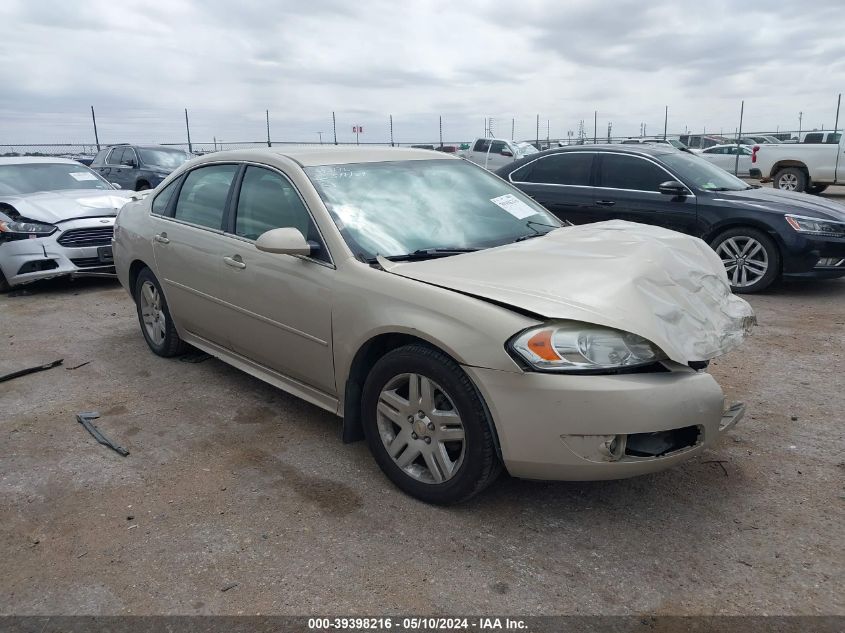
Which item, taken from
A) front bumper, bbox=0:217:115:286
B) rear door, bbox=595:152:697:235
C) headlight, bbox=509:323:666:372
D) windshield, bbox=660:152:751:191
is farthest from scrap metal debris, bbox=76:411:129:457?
windshield, bbox=660:152:751:191

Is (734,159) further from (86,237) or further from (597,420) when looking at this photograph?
(597,420)

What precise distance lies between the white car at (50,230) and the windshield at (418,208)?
16.6ft

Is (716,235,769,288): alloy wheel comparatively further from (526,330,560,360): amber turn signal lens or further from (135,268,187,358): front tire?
(135,268,187,358): front tire

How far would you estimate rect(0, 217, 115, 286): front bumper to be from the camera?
24.5ft

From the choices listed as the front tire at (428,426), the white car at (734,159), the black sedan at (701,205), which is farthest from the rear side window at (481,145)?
the front tire at (428,426)

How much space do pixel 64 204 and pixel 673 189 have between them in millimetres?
6981

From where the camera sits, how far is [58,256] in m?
7.56

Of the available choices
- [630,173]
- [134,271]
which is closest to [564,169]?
[630,173]

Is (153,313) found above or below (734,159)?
below

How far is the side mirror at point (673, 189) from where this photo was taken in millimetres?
7352

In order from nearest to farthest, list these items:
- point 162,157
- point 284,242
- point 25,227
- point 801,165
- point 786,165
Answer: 1. point 284,242
2. point 25,227
3. point 162,157
4. point 801,165
5. point 786,165

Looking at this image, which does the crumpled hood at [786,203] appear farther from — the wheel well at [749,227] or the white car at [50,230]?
the white car at [50,230]

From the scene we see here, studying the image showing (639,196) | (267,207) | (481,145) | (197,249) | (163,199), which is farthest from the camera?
(481,145)

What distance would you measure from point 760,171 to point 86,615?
17.8 metres
